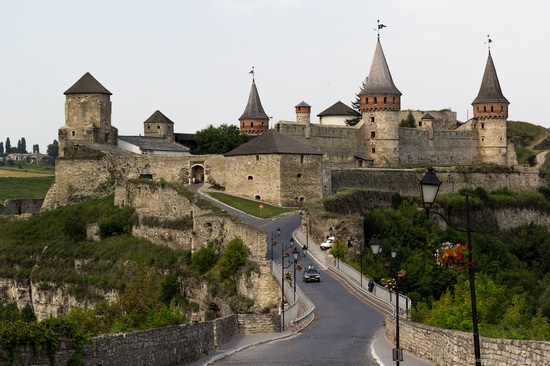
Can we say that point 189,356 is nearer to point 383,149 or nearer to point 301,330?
point 301,330

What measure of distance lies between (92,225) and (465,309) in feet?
131

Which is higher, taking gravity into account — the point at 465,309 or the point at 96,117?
the point at 96,117

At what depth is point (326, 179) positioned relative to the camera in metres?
71.6

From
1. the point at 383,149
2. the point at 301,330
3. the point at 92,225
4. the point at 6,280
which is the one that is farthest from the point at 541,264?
the point at 301,330

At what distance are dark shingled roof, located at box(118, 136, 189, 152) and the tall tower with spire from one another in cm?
1448

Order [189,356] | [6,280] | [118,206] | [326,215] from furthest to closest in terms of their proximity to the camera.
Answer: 1. [118,206]
2. [6,280]
3. [326,215]
4. [189,356]

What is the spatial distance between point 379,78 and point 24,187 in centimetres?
3524

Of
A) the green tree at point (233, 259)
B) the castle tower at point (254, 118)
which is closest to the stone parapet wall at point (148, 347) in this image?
the green tree at point (233, 259)

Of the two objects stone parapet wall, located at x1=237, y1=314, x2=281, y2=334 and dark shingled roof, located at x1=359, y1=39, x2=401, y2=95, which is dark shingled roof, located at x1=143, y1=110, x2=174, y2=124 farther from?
stone parapet wall, located at x1=237, y1=314, x2=281, y2=334

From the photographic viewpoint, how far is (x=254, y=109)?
302 feet

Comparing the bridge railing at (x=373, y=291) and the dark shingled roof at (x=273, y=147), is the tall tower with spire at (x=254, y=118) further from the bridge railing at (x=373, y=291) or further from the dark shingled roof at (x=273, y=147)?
the bridge railing at (x=373, y=291)

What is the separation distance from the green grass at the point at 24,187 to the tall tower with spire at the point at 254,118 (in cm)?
1789

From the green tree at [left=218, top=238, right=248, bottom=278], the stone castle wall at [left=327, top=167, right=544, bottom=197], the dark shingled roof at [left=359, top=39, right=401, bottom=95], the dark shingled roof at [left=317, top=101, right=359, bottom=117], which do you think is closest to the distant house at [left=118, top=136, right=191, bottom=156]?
the stone castle wall at [left=327, top=167, right=544, bottom=197]

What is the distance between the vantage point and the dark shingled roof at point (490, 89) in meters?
105
